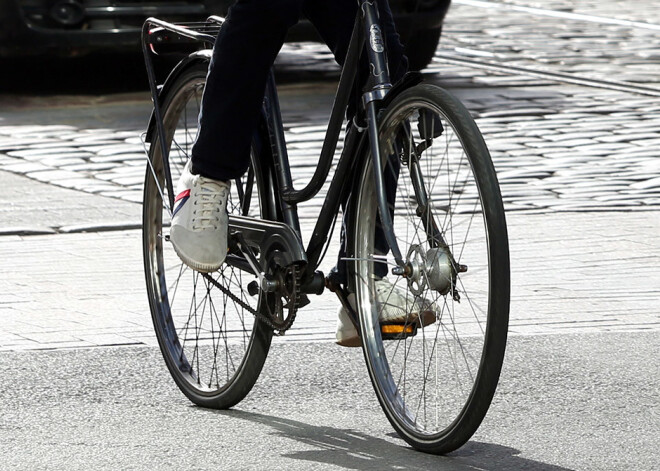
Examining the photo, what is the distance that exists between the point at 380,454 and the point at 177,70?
4.43ft

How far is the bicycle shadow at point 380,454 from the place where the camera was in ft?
13.0

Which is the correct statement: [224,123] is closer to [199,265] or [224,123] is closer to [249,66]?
[249,66]

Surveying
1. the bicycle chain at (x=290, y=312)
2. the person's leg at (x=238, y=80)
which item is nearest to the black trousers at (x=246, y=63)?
the person's leg at (x=238, y=80)

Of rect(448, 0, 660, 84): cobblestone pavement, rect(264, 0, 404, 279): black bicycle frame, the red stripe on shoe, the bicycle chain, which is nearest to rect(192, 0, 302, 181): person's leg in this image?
the red stripe on shoe

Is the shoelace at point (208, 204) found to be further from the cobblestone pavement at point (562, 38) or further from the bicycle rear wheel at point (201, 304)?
the cobblestone pavement at point (562, 38)

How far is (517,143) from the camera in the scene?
9.49 metres

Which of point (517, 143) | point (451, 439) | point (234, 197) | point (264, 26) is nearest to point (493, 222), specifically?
point (451, 439)

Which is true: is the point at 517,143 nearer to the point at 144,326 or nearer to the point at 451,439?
the point at 144,326

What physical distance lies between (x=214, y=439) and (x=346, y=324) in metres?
0.47

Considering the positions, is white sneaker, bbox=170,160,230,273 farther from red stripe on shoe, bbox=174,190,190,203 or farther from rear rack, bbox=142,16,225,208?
rear rack, bbox=142,16,225,208

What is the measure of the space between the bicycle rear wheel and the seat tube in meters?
0.53

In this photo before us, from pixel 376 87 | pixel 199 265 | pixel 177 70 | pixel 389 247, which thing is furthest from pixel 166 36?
pixel 389 247

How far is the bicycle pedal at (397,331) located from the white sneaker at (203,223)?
54 cm

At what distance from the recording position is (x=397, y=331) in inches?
163
